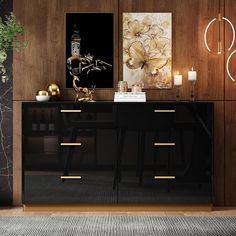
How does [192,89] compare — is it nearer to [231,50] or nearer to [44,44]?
[231,50]

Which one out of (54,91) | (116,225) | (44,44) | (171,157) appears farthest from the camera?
(44,44)

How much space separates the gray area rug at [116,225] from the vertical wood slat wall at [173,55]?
0.70 metres

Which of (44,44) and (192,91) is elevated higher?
(44,44)

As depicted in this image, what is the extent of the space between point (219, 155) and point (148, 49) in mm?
1222

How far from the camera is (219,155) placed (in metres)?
5.41

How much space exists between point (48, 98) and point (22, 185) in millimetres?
830

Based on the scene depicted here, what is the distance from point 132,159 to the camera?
16.8 feet

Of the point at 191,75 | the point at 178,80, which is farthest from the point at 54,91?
the point at 191,75

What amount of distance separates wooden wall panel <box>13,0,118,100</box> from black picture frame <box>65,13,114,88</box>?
0.04 meters

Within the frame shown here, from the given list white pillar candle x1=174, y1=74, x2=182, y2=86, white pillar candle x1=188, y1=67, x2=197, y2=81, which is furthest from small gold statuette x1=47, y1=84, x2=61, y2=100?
white pillar candle x1=188, y1=67, x2=197, y2=81

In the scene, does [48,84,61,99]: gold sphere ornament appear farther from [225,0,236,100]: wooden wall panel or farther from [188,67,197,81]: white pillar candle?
[225,0,236,100]: wooden wall panel

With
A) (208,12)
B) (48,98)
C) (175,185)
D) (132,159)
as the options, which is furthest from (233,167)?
(48,98)

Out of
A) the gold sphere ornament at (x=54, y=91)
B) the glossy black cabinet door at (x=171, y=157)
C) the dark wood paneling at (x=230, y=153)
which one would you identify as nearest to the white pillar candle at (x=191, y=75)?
the glossy black cabinet door at (x=171, y=157)

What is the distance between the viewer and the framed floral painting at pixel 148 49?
5383 mm
